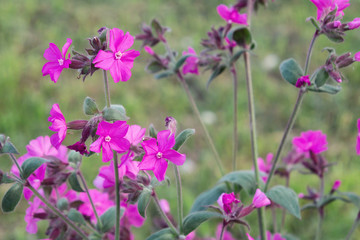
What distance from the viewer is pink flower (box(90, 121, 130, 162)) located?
2.05ft

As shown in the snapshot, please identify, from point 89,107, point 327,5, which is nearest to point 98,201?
point 89,107

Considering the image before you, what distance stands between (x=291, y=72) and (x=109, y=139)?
404mm

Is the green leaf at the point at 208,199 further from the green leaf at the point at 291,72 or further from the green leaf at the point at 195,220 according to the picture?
the green leaf at the point at 291,72

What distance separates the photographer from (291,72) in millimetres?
871

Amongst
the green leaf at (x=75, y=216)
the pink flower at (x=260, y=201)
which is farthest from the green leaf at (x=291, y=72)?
the green leaf at (x=75, y=216)

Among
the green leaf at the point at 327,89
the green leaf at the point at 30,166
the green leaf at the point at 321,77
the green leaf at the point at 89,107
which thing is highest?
the green leaf at the point at 89,107

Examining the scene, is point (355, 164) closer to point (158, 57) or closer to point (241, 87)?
point (241, 87)

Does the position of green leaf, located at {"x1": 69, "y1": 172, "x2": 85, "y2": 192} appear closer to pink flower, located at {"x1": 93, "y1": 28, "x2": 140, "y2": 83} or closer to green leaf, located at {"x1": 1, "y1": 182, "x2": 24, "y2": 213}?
green leaf, located at {"x1": 1, "y1": 182, "x2": 24, "y2": 213}

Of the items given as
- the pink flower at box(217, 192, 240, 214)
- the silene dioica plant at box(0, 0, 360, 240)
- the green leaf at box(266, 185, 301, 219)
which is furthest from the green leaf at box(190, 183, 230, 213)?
the pink flower at box(217, 192, 240, 214)

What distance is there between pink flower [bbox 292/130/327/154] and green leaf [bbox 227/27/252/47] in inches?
9.0

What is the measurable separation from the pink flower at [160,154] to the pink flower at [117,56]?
0.31ft

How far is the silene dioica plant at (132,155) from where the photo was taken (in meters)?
0.65

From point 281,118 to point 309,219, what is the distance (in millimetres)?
840

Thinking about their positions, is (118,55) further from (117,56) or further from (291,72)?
(291,72)
